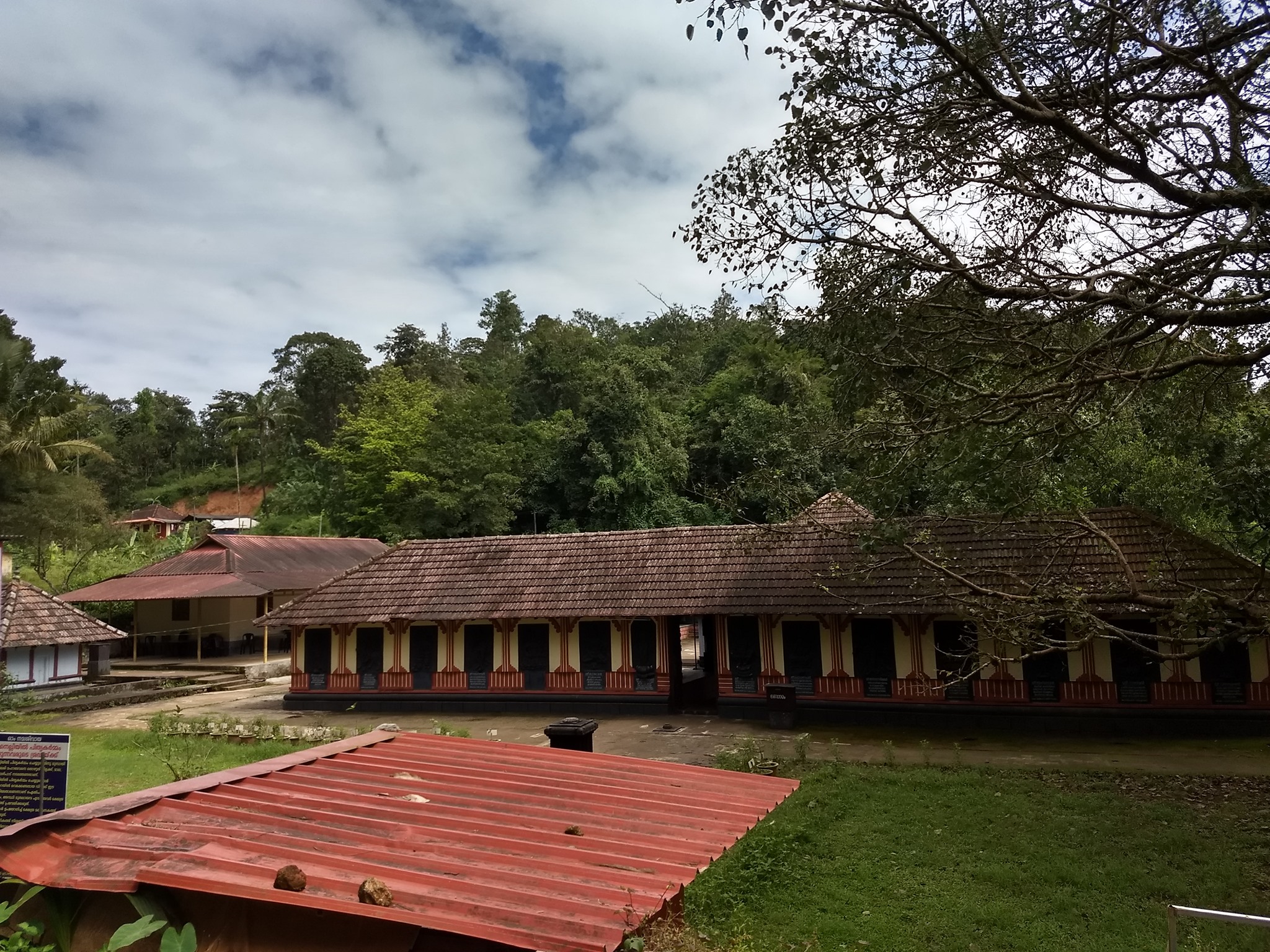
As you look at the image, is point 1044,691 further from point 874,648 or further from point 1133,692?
point 874,648

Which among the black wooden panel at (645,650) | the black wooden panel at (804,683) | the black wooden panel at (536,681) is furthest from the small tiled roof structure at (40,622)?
the black wooden panel at (804,683)

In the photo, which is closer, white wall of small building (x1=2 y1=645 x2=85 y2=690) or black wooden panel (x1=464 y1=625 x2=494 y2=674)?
black wooden panel (x1=464 y1=625 x2=494 y2=674)

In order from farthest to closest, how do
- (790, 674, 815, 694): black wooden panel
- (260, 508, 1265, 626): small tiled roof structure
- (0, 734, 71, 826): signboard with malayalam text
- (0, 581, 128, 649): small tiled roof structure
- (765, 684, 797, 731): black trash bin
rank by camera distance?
(0, 581, 128, 649): small tiled roof structure → (790, 674, 815, 694): black wooden panel → (765, 684, 797, 731): black trash bin → (260, 508, 1265, 626): small tiled roof structure → (0, 734, 71, 826): signboard with malayalam text

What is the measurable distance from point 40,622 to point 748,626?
61.0ft

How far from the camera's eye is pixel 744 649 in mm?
16469

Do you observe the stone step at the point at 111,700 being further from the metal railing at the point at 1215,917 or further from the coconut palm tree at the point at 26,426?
the metal railing at the point at 1215,917

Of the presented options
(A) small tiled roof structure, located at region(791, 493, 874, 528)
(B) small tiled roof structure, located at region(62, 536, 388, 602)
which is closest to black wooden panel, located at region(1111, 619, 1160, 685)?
(A) small tiled roof structure, located at region(791, 493, 874, 528)

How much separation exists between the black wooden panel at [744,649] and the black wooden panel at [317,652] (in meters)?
9.62

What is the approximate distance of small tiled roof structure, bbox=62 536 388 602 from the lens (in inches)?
1003

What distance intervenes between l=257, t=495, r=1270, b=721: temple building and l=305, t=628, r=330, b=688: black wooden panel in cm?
4

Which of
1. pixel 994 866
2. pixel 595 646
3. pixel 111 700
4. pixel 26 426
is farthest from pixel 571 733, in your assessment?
pixel 26 426

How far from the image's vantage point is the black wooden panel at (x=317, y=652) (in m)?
19.1

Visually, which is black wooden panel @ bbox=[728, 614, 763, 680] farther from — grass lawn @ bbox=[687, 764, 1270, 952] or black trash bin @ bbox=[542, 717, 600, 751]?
black trash bin @ bbox=[542, 717, 600, 751]

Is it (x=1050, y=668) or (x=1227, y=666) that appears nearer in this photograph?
(x=1227, y=666)
